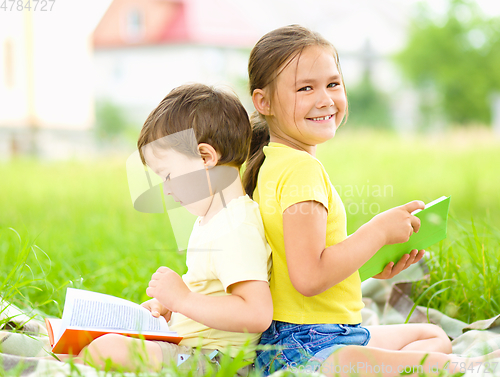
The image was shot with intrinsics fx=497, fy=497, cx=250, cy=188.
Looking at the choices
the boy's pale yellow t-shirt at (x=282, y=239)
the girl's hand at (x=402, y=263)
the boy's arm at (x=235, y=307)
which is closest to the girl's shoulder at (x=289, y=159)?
the boy's pale yellow t-shirt at (x=282, y=239)

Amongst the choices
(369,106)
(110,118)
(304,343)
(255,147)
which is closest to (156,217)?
(255,147)

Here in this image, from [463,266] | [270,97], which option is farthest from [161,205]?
[463,266]

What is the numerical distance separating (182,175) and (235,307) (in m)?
0.41

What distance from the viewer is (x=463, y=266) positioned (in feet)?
7.41

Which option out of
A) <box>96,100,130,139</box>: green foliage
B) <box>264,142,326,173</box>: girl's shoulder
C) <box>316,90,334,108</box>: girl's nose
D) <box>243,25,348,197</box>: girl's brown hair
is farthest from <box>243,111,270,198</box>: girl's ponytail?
<box>96,100,130,139</box>: green foliage

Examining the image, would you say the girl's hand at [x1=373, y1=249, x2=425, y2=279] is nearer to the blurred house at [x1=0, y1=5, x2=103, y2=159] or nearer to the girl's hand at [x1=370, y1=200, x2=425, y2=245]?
the girl's hand at [x1=370, y1=200, x2=425, y2=245]

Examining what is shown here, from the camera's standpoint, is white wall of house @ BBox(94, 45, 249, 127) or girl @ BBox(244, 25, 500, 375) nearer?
girl @ BBox(244, 25, 500, 375)

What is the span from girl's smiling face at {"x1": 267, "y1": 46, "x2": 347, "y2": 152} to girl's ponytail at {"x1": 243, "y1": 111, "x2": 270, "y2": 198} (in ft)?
0.36

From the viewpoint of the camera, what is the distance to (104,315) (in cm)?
147

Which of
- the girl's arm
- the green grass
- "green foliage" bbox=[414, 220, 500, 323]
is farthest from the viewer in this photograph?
the green grass

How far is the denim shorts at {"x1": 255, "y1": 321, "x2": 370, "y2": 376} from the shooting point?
1392 millimetres

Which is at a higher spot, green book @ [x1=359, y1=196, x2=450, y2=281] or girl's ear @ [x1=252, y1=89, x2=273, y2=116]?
girl's ear @ [x1=252, y1=89, x2=273, y2=116]

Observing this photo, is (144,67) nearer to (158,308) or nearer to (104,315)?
(158,308)

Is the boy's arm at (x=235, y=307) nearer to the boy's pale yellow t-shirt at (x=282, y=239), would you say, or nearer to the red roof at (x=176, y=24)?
the boy's pale yellow t-shirt at (x=282, y=239)
